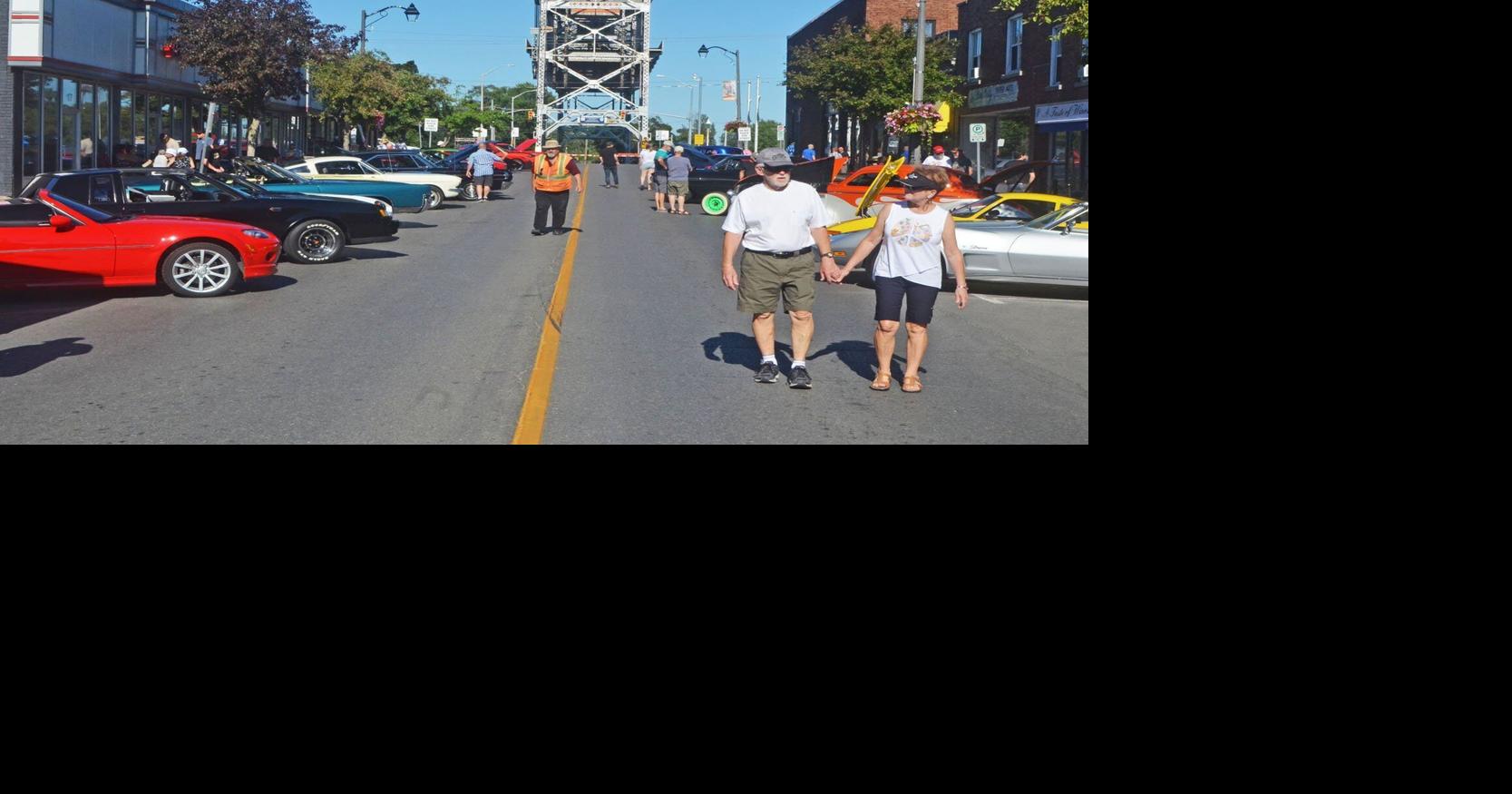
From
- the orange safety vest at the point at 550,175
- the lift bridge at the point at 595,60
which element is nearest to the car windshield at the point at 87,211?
the orange safety vest at the point at 550,175

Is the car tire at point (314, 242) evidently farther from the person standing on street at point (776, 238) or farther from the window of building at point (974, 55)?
the window of building at point (974, 55)

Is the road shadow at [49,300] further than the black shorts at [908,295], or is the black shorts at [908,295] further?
the road shadow at [49,300]

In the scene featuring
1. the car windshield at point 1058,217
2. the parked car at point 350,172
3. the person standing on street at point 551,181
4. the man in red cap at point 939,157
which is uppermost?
the man in red cap at point 939,157

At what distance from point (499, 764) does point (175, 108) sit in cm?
4099

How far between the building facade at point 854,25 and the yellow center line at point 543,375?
37.7 m

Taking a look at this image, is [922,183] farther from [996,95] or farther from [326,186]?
[996,95]

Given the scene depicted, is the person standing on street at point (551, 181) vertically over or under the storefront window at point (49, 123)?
under

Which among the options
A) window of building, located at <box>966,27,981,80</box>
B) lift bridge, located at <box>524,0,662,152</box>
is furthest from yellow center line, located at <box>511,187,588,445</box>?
lift bridge, located at <box>524,0,662,152</box>

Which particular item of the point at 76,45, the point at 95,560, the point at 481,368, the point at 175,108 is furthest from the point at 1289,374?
the point at 175,108

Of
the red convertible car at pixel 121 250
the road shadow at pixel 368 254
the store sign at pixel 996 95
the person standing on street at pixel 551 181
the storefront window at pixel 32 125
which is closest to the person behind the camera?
the red convertible car at pixel 121 250

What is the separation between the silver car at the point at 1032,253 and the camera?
1644 cm

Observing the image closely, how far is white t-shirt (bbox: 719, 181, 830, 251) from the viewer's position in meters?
9.48

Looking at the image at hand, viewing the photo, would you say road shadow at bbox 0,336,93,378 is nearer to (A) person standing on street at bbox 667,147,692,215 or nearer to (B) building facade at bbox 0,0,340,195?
(A) person standing on street at bbox 667,147,692,215

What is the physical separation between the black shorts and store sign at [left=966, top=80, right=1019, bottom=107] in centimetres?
3401
